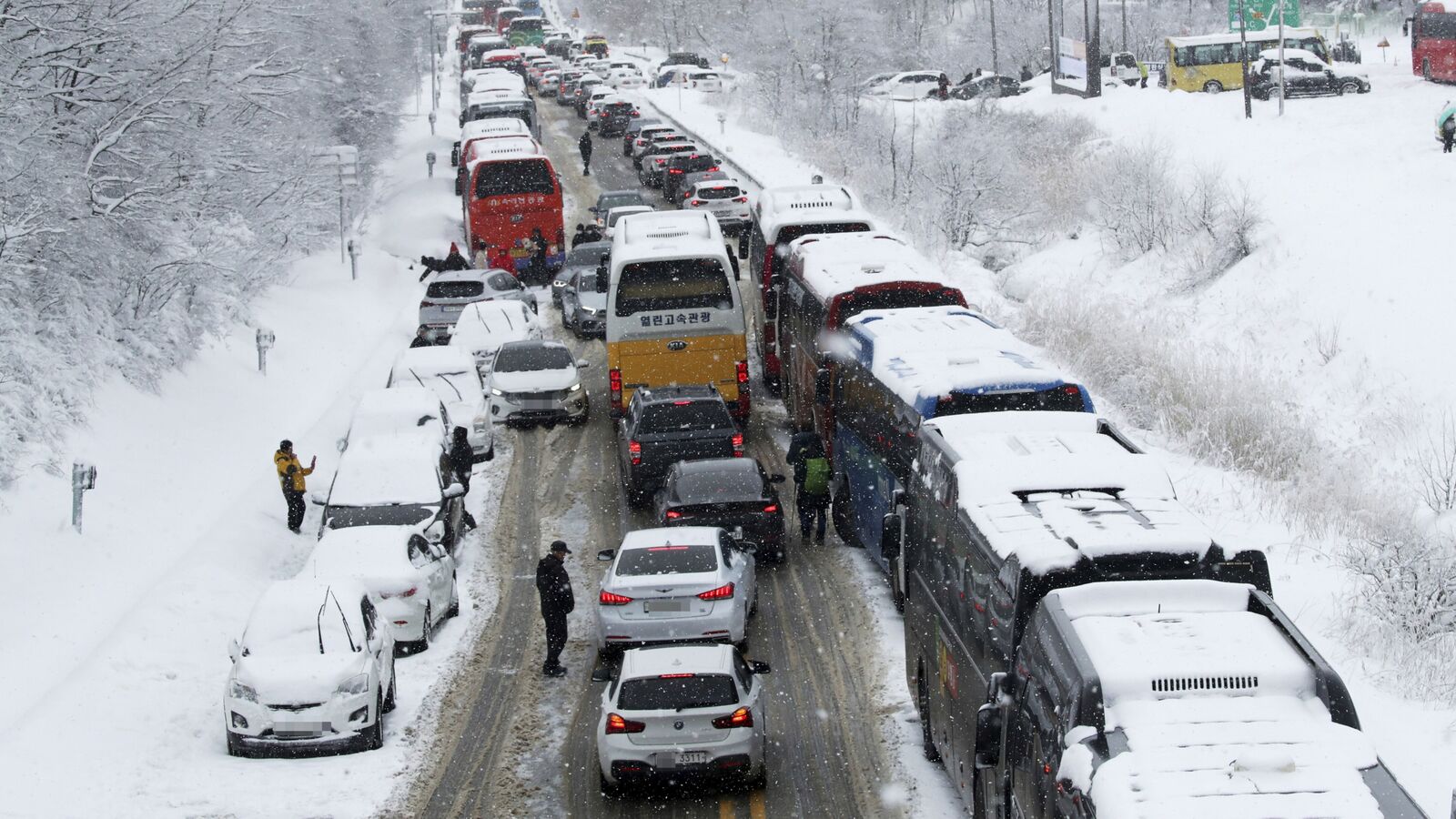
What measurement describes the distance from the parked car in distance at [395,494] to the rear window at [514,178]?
18364 mm

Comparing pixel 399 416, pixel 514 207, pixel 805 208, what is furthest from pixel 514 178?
pixel 399 416

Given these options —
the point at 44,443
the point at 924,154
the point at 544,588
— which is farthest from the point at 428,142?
the point at 544,588

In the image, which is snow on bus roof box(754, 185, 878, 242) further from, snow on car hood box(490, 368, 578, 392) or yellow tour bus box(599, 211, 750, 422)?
snow on car hood box(490, 368, 578, 392)

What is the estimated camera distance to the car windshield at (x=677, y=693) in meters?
12.8

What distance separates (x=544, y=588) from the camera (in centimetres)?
1638

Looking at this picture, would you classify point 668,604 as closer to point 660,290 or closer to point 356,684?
point 356,684

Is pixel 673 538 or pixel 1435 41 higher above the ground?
pixel 1435 41

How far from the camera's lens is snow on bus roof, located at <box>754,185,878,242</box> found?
2975cm

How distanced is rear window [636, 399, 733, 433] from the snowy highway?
1.38 m

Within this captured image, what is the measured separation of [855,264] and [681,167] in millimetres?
26392

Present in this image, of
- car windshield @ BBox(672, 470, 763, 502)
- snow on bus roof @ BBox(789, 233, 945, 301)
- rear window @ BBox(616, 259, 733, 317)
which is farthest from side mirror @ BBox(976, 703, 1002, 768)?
rear window @ BBox(616, 259, 733, 317)

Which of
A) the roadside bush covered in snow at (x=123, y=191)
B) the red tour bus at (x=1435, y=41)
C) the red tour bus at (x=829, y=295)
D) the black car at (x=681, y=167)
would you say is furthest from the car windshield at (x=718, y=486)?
the red tour bus at (x=1435, y=41)

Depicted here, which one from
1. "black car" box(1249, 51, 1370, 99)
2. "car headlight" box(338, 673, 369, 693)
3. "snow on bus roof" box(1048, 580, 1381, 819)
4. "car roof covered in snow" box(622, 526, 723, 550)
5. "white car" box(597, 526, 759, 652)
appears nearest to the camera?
"snow on bus roof" box(1048, 580, 1381, 819)

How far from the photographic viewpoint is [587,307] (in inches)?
1314
